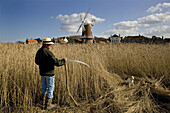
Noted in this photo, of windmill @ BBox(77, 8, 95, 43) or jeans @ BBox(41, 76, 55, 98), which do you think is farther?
windmill @ BBox(77, 8, 95, 43)

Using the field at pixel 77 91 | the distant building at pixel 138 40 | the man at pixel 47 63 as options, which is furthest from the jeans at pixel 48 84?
the distant building at pixel 138 40

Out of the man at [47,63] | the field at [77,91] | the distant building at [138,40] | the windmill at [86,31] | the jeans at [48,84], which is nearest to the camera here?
the man at [47,63]

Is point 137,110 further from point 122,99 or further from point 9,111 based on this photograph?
point 9,111

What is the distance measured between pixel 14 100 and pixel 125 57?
462 cm

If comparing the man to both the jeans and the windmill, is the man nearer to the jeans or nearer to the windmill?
the jeans

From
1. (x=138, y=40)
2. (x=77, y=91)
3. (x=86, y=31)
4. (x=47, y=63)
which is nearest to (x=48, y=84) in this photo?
(x=47, y=63)

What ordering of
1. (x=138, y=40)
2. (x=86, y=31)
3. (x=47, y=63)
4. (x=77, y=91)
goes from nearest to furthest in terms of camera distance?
(x=47, y=63)
(x=77, y=91)
(x=138, y=40)
(x=86, y=31)

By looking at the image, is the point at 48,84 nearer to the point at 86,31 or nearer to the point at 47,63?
the point at 47,63

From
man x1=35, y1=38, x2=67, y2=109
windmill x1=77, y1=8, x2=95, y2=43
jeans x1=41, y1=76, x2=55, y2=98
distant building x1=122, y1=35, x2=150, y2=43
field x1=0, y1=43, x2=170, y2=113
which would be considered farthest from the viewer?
windmill x1=77, y1=8, x2=95, y2=43

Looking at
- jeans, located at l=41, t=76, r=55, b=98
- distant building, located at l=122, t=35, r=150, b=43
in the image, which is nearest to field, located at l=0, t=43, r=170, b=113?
jeans, located at l=41, t=76, r=55, b=98

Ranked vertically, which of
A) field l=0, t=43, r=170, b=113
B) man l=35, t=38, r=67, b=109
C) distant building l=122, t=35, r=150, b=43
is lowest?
field l=0, t=43, r=170, b=113

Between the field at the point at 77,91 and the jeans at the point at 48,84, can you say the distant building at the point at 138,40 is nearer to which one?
the field at the point at 77,91

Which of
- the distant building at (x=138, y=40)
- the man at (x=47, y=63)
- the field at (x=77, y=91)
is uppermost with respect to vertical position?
the distant building at (x=138, y=40)

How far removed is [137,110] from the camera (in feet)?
9.12
